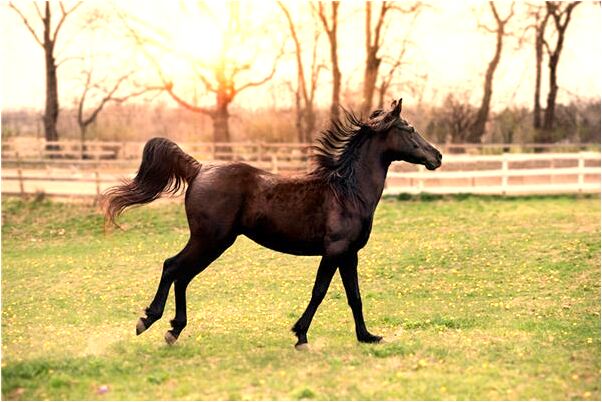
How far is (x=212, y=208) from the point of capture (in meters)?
7.11

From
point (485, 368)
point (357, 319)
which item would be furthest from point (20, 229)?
point (485, 368)

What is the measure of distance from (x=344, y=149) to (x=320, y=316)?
2639 millimetres

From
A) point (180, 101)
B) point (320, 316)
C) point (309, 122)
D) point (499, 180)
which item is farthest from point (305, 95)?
point (320, 316)

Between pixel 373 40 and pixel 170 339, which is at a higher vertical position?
pixel 373 40

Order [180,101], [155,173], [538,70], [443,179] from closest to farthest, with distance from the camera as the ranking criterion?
[155,173] → [443,179] → [180,101] → [538,70]

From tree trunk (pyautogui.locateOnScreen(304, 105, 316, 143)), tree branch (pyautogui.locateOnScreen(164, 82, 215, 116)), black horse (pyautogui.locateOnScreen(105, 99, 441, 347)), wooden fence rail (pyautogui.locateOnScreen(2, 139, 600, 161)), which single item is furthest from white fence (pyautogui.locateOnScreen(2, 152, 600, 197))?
black horse (pyautogui.locateOnScreen(105, 99, 441, 347))

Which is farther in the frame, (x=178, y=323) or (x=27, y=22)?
(x=27, y=22)

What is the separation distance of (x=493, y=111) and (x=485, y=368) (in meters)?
29.3

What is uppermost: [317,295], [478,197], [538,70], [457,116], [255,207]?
[538,70]

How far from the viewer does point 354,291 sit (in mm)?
7430

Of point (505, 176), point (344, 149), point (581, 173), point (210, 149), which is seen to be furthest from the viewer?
point (210, 149)

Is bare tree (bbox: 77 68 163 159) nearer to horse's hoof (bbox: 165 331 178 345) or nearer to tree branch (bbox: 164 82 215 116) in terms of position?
tree branch (bbox: 164 82 215 116)

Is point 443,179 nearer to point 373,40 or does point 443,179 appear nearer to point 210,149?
point 373,40

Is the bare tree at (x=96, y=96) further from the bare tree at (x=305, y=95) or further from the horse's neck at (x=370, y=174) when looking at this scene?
the horse's neck at (x=370, y=174)
